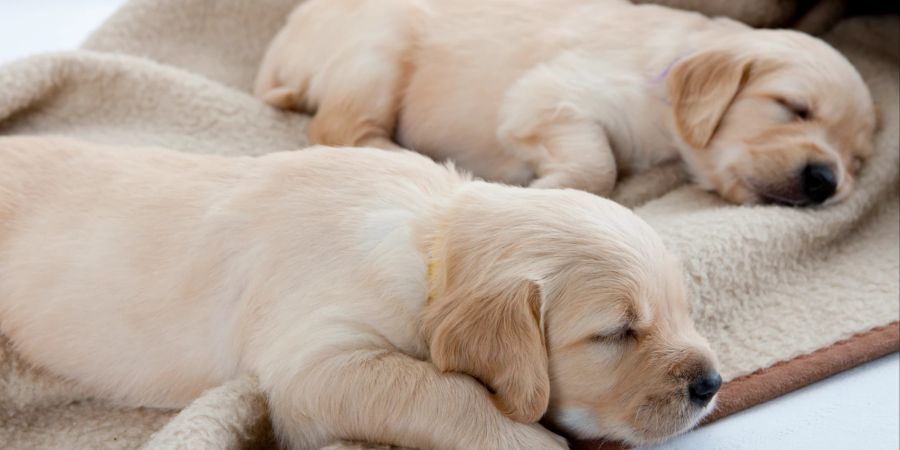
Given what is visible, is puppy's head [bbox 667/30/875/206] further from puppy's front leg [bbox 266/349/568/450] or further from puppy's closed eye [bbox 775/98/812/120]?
puppy's front leg [bbox 266/349/568/450]

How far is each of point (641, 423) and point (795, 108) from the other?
1290mm

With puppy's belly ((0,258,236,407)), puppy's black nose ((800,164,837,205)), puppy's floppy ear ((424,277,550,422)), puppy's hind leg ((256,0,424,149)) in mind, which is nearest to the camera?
puppy's floppy ear ((424,277,550,422))

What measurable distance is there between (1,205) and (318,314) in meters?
0.83

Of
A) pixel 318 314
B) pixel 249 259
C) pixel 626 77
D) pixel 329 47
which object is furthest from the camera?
pixel 329 47

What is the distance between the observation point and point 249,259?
1756 millimetres

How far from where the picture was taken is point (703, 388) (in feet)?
5.09

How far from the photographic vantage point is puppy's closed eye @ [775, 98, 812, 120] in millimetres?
2441

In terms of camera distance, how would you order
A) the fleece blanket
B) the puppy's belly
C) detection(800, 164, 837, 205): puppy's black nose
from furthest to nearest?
detection(800, 164, 837, 205): puppy's black nose → the fleece blanket → the puppy's belly

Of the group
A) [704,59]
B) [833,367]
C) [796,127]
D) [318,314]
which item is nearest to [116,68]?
[318,314]

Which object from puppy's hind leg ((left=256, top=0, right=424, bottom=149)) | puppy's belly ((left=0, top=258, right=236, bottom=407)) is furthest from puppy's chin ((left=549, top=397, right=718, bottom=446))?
puppy's hind leg ((left=256, top=0, right=424, bottom=149))

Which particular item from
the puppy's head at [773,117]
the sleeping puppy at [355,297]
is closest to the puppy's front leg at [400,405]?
the sleeping puppy at [355,297]

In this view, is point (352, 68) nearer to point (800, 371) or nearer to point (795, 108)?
point (795, 108)

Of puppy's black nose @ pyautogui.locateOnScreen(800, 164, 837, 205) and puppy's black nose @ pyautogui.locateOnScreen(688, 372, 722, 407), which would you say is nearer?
puppy's black nose @ pyautogui.locateOnScreen(688, 372, 722, 407)

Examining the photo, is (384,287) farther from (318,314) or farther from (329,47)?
(329,47)
